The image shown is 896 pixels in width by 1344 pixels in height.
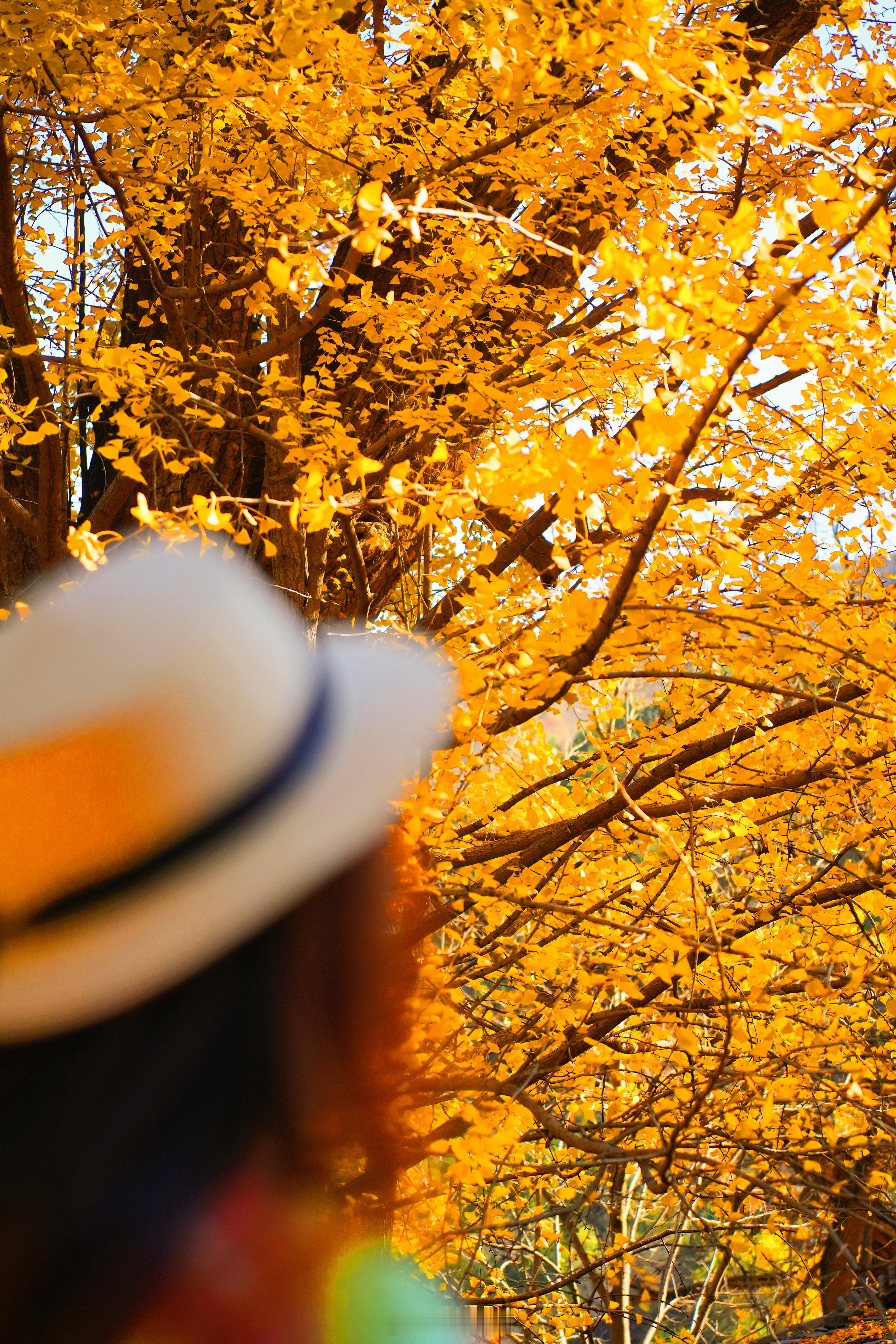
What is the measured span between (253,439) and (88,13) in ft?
7.53

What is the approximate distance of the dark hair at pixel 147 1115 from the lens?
0.81m

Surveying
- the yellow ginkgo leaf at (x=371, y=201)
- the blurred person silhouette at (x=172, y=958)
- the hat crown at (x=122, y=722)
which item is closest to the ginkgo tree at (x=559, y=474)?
the yellow ginkgo leaf at (x=371, y=201)

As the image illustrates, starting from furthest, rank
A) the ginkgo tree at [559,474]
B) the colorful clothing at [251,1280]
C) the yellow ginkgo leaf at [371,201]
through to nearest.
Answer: the ginkgo tree at [559,474] < the yellow ginkgo leaf at [371,201] < the colorful clothing at [251,1280]

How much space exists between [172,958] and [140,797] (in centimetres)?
14

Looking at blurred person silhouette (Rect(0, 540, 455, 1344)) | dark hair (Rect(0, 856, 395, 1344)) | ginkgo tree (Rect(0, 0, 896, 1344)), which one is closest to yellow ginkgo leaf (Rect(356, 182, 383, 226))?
ginkgo tree (Rect(0, 0, 896, 1344))

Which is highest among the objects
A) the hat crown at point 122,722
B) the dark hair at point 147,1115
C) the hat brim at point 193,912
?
the hat crown at point 122,722

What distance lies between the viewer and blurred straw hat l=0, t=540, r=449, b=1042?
743 mm

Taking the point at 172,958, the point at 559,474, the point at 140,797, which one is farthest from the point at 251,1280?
the point at 559,474

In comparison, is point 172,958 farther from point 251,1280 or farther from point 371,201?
point 371,201

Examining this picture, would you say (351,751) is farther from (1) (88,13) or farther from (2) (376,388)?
(2) (376,388)

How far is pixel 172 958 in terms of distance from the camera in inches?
31.4

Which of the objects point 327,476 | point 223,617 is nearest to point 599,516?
point 223,617

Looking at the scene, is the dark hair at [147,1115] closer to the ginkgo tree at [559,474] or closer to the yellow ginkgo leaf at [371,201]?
the ginkgo tree at [559,474]

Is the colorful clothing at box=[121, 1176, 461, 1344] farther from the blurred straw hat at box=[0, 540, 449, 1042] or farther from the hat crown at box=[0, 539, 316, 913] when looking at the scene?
the hat crown at box=[0, 539, 316, 913]
